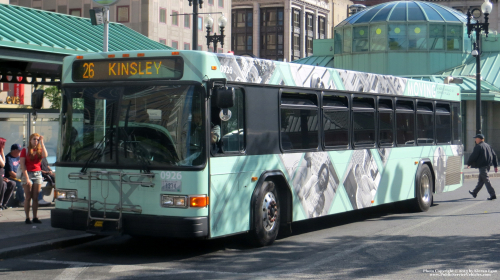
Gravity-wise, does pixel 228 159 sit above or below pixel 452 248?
above

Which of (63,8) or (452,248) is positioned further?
(63,8)

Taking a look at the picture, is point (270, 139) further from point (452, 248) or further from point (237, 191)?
point (452, 248)

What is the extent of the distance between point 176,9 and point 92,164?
65.6 meters

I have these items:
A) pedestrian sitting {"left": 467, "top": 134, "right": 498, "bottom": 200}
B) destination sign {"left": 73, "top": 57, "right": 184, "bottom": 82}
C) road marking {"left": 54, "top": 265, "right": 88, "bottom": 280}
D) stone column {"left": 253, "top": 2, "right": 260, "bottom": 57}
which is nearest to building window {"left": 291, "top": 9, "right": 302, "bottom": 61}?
stone column {"left": 253, "top": 2, "right": 260, "bottom": 57}

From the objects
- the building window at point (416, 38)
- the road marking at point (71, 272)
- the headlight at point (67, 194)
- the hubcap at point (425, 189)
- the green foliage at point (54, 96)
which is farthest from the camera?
the green foliage at point (54, 96)

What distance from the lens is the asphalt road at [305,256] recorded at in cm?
800

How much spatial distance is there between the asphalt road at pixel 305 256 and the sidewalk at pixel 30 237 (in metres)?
0.15

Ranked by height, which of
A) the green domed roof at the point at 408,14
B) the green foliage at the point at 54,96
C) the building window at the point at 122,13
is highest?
the building window at the point at 122,13

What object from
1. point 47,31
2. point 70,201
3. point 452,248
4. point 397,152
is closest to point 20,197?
point 47,31

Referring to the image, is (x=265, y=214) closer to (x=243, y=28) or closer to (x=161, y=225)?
(x=161, y=225)

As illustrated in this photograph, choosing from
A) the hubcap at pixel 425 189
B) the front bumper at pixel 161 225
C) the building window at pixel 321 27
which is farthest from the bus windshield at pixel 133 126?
the building window at pixel 321 27

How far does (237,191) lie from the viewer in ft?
30.8

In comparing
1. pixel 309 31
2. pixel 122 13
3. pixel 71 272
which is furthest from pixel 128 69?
pixel 309 31

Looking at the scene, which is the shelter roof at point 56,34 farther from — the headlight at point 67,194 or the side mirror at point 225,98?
the side mirror at point 225,98
